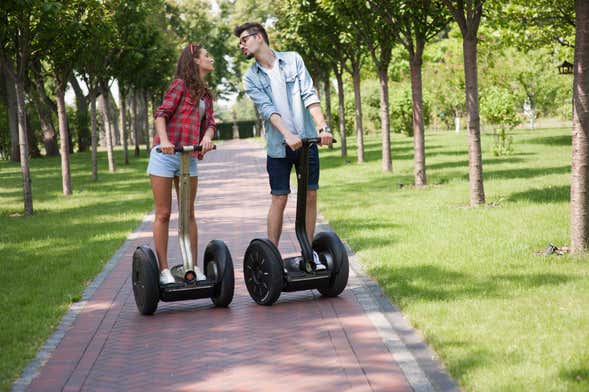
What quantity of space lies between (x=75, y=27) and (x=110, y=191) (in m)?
4.68

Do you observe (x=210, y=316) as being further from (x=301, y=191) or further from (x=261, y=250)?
(x=301, y=191)

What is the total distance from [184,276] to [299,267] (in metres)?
0.88

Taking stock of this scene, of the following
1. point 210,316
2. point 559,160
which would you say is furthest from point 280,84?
point 559,160

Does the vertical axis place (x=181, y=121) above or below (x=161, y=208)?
above

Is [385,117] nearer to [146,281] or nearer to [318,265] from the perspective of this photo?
[318,265]

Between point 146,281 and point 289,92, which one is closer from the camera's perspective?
point 146,281

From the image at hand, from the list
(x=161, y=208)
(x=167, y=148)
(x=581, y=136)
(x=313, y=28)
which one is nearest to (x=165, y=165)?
(x=161, y=208)

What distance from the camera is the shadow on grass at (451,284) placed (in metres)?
6.50

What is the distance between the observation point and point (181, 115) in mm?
6473

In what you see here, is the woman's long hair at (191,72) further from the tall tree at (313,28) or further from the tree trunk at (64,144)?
the tall tree at (313,28)

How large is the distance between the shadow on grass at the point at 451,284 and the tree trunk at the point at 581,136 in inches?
41.7

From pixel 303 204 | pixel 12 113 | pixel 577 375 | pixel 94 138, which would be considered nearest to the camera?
pixel 577 375

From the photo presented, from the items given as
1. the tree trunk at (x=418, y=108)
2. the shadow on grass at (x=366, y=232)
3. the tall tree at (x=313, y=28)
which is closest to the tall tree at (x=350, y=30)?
the tall tree at (x=313, y=28)

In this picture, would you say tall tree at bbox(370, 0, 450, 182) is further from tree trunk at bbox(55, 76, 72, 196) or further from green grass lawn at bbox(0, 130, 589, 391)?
tree trunk at bbox(55, 76, 72, 196)
